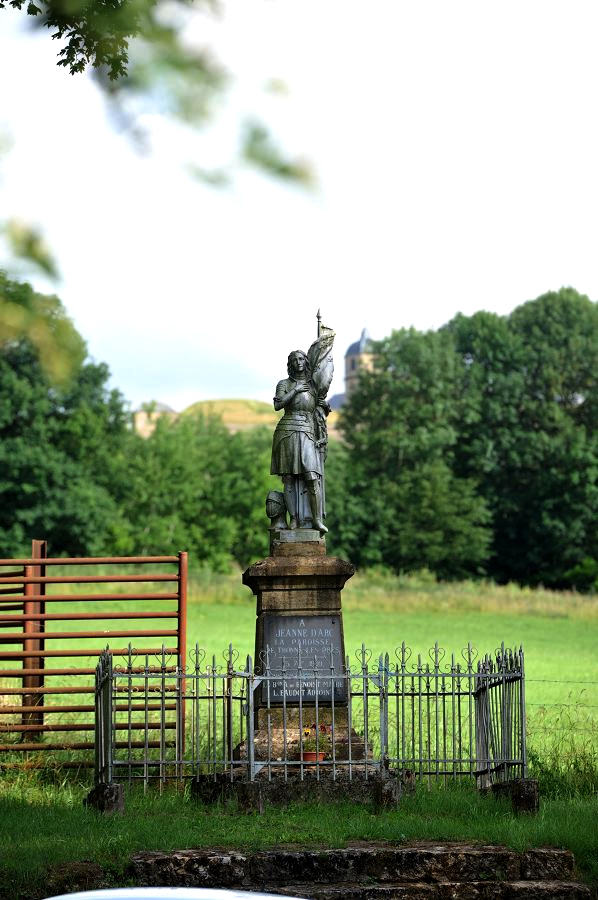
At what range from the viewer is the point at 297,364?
576 inches

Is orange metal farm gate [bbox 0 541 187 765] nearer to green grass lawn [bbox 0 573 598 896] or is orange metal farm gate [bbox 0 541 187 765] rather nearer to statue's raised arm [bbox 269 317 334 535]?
green grass lawn [bbox 0 573 598 896]

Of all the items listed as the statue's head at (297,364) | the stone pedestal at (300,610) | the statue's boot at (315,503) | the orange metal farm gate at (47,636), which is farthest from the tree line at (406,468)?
the stone pedestal at (300,610)

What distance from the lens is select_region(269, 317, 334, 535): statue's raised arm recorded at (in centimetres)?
1443

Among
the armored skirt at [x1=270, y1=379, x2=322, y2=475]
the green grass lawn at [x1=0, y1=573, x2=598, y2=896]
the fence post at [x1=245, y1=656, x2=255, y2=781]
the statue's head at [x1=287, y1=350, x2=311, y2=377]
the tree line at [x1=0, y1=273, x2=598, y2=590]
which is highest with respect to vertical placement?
the tree line at [x1=0, y1=273, x2=598, y2=590]

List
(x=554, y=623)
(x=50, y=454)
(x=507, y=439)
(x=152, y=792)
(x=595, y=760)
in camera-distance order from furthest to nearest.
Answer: (x=507, y=439), (x=50, y=454), (x=554, y=623), (x=595, y=760), (x=152, y=792)

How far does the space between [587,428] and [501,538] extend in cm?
638

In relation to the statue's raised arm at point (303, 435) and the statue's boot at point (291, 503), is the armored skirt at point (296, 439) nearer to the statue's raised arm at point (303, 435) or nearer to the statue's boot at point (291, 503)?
the statue's raised arm at point (303, 435)

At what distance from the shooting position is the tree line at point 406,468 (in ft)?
176

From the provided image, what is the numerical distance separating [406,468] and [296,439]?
48.5 m

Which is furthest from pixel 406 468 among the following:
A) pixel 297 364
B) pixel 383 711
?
pixel 383 711

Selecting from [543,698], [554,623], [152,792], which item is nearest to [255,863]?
[152,792]

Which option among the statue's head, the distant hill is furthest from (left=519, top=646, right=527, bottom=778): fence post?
the distant hill

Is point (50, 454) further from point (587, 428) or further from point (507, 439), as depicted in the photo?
point (587, 428)

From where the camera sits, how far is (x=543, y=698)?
70.4ft
